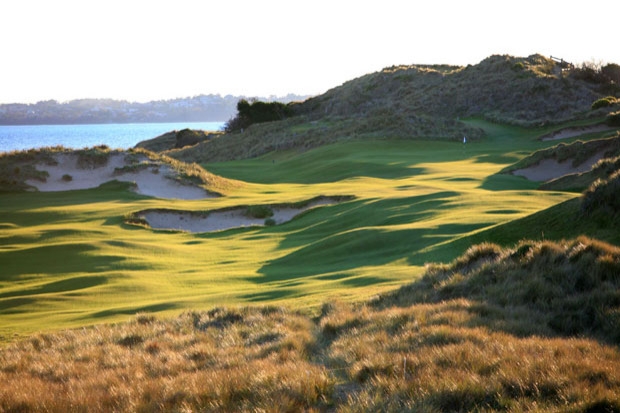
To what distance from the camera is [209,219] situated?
2653 centimetres

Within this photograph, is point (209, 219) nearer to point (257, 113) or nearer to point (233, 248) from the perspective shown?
point (233, 248)

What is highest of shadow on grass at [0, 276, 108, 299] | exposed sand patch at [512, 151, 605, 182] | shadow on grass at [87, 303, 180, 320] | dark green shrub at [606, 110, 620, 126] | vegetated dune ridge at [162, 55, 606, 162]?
vegetated dune ridge at [162, 55, 606, 162]

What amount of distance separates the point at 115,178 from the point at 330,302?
25.2m

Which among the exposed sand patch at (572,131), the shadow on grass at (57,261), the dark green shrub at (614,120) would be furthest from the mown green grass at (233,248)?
the exposed sand patch at (572,131)

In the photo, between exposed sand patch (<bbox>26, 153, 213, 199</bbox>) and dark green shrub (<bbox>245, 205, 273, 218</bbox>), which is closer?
dark green shrub (<bbox>245, 205, 273, 218</bbox>)

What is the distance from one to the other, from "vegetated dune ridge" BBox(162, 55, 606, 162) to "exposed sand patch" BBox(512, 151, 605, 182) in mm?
24355

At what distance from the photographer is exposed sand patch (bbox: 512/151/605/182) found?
91.5 ft

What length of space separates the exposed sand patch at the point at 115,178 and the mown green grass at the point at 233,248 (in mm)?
1510

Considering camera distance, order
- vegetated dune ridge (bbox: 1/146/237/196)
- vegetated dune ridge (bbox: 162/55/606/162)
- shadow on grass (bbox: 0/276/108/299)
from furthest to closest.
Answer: vegetated dune ridge (bbox: 162/55/606/162), vegetated dune ridge (bbox: 1/146/237/196), shadow on grass (bbox: 0/276/108/299)

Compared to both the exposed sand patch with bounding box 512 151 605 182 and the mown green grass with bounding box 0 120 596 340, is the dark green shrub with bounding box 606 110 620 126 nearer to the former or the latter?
the mown green grass with bounding box 0 120 596 340

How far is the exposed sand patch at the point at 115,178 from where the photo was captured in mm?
32219

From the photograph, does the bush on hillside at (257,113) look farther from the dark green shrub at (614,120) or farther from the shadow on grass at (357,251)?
the shadow on grass at (357,251)

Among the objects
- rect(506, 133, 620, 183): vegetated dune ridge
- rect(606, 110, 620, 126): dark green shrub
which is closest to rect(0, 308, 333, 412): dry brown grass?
rect(506, 133, 620, 183): vegetated dune ridge

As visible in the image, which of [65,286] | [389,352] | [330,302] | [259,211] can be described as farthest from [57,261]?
[389,352]
